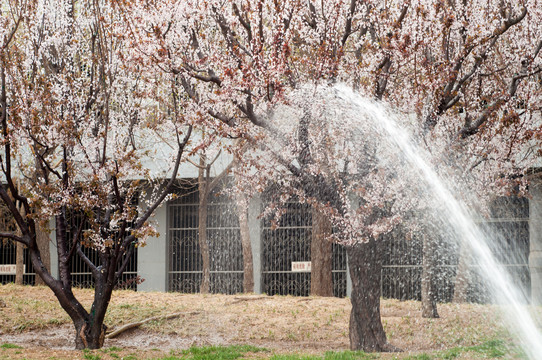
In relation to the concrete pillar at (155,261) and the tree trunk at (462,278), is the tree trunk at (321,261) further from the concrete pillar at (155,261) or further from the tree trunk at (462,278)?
the concrete pillar at (155,261)

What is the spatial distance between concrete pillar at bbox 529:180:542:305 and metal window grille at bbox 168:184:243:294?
27.4 feet

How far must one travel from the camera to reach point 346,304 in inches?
602

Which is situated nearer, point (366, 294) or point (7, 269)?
point (366, 294)

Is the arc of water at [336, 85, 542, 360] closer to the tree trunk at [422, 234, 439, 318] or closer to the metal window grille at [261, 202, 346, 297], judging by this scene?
the tree trunk at [422, 234, 439, 318]

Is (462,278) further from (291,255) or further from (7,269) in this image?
(7,269)

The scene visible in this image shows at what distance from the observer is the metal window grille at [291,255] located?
72.0ft

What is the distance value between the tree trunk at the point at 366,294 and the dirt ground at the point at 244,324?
0.93 metres

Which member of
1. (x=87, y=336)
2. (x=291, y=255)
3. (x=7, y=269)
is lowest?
(x=87, y=336)

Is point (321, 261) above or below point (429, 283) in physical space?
above

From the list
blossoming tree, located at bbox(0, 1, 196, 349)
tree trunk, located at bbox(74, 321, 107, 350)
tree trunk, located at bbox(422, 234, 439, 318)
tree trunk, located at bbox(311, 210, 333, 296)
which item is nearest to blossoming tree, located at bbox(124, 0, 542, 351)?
blossoming tree, located at bbox(0, 1, 196, 349)

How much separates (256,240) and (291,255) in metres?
1.15

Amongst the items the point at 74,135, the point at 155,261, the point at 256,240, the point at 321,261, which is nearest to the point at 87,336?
the point at 74,135

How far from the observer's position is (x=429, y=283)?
14.2 m

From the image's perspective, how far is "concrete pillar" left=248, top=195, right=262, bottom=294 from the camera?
72.2 feet
